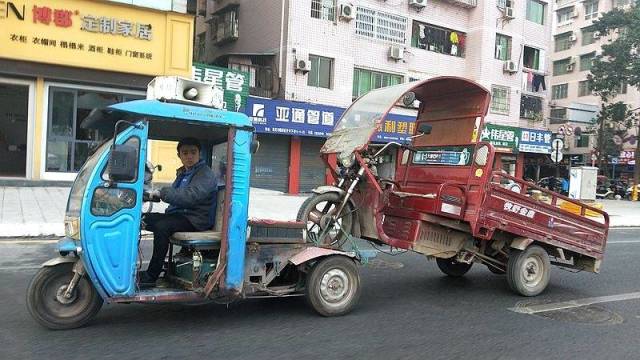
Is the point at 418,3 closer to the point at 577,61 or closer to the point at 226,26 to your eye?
the point at 226,26

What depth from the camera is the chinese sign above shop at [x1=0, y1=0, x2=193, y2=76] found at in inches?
646

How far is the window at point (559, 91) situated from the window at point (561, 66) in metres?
1.33

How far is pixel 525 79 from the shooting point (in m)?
32.9

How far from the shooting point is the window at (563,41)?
57287 mm

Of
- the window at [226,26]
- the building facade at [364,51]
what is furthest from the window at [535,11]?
the window at [226,26]

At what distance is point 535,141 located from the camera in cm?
3212

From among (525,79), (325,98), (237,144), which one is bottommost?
(237,144)

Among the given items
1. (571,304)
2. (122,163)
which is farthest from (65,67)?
(571,304)

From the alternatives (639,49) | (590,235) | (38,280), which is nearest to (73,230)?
(38,280)

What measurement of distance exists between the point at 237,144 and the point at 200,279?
1.26m

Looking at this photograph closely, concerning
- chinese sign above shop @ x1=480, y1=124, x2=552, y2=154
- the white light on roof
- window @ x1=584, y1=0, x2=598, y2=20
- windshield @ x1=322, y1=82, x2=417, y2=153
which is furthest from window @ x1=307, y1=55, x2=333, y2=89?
window @ x1=584, y1=0, x2=598, y2=20

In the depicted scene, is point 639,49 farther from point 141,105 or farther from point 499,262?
point 141,105

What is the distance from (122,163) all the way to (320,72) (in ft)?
67.8

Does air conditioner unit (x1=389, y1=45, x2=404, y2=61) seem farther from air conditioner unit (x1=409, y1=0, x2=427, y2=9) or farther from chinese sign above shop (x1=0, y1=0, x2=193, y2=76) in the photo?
chinese sign above shop (x1=0, y1=0, x2=193, y2=76)
